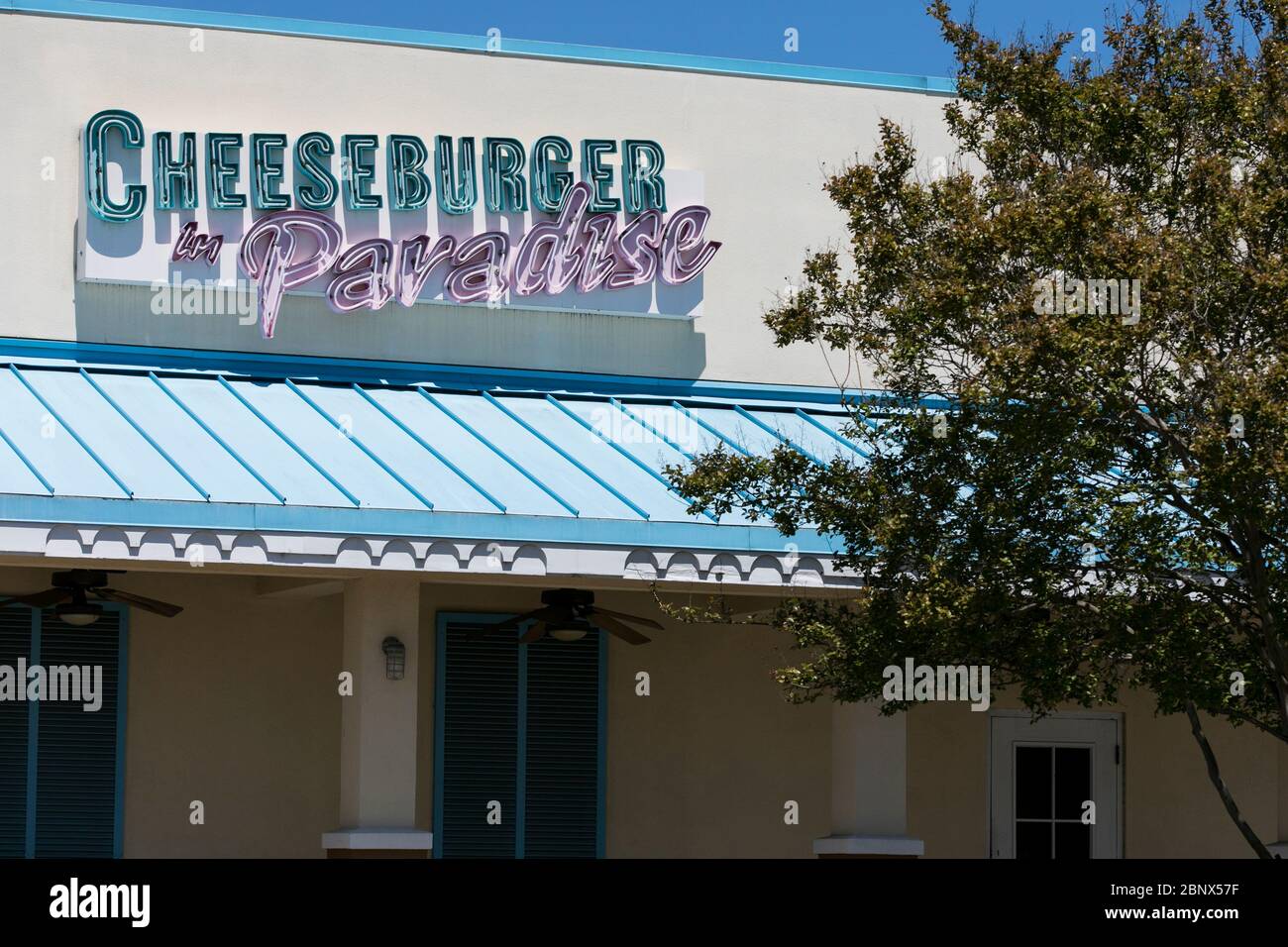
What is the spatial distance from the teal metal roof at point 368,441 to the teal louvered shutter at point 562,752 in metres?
1.97

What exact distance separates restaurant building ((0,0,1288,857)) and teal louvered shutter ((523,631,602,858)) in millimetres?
30

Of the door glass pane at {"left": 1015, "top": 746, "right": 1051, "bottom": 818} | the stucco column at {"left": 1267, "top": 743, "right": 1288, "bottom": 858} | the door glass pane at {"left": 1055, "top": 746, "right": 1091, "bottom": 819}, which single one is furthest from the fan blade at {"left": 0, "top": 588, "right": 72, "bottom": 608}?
the stucco column at {"left": 1267, "top": 743, "right": 1288, "bottom": 858}

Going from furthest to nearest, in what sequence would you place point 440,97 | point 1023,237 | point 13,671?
1. point 440,97
2. point 13,671
3. point 1023,237

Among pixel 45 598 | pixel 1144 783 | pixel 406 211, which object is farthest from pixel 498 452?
pixel 1144 783

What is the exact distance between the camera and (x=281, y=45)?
17266mm

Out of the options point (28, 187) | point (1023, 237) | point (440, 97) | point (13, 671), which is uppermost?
point (440, 97)

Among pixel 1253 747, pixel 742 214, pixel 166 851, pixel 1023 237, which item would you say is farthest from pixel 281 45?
pixel 1253 747

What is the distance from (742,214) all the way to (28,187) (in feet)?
20.7

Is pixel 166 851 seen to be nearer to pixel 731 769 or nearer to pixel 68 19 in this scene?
pixel 731 769

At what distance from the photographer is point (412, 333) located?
56.7ft

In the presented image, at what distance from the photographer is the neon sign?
1672 centimetres

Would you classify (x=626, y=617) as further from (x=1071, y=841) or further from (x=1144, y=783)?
(x=1144, y=783)

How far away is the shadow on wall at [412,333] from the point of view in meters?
16.6

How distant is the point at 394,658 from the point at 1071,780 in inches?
273
